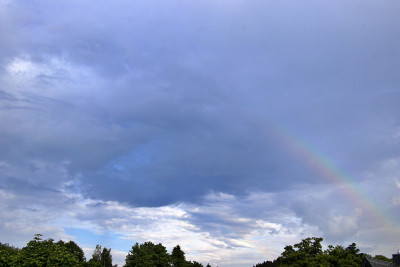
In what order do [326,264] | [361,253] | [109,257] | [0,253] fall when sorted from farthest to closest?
1. [109,257]
2. [361,253]
3. [326,264]
4. [0,253]

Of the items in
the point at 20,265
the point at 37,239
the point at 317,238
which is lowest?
the point at 20,265

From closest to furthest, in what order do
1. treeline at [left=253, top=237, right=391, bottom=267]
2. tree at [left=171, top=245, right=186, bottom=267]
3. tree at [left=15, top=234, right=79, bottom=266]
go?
tree at [left=15, top=234, right=79, bottom=266] → treeline at [left=253, top=237, right=391, bottom=267] → tree at [left=171, top=245, right=186, bottom=267]

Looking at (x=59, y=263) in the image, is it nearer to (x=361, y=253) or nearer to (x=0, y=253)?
(x=0, y=253)

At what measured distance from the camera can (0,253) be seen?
66250 millimetres

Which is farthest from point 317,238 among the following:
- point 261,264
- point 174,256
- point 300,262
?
point 174,256

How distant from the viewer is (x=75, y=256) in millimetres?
81188

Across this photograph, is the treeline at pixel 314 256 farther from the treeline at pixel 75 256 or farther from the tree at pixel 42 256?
the tree at pixel 42 256

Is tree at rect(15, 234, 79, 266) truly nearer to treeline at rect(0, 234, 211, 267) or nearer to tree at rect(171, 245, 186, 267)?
treeline at rect(0, 234, 211, 267)

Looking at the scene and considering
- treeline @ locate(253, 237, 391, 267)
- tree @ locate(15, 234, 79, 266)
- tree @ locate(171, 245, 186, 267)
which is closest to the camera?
tree @ locate(15, 234, 79, 266)

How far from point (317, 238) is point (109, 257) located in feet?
284

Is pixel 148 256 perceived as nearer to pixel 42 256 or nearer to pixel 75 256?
pixel 75 256

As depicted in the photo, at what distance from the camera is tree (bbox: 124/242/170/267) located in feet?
326

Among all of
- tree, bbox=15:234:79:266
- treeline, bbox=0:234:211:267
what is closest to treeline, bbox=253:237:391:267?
treeline, bbox=0:234:211:267

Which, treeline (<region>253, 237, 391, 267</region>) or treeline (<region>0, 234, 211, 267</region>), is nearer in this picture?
treeline (<region>0, 234, 211, 267</region>)
